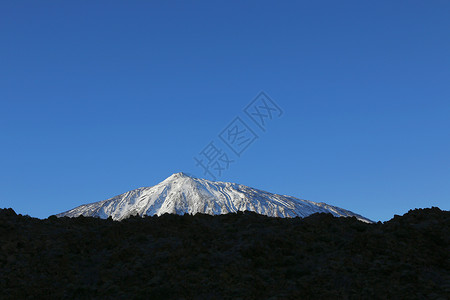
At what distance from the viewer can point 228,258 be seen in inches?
727

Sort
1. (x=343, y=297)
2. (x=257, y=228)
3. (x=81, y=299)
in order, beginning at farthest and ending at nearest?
(x=257, y=228)
(x=81, y=299)
(x=343, y=297)

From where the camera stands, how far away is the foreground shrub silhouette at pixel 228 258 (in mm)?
16219

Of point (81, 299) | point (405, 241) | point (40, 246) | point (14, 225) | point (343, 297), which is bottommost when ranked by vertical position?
point (343, 297)

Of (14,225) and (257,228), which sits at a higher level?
(14,225)

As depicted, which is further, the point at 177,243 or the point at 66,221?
the point at 66,221

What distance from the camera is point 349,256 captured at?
18.4m

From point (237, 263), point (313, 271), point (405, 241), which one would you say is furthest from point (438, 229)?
point (237, 263)

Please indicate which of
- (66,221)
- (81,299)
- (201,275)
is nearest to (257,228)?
(201,275)

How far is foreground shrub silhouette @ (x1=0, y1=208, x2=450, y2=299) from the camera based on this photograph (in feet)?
53.2

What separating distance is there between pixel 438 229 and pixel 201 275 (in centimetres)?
1160

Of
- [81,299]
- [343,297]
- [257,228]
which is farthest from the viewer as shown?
[257,228]

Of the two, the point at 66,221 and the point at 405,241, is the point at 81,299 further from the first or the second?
the point at 405,241

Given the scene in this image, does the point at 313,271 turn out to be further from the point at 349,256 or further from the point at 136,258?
the point at 136,258

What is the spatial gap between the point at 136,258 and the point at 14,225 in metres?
7.80
